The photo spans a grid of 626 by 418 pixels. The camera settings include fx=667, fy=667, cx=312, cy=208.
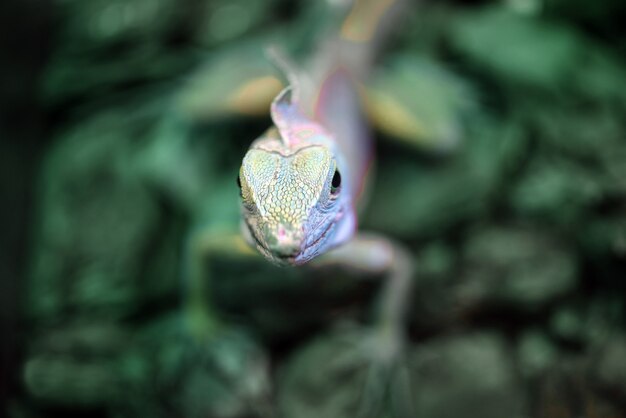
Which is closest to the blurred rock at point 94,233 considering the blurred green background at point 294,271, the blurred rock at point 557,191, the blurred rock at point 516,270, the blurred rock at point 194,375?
the blurred green background at point 294,271

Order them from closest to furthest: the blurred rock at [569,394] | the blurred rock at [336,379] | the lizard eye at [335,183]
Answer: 1. the lizard eye at [335,183]
2. the blurred rock at [569,394]
3. the blurred rock at [336,379]

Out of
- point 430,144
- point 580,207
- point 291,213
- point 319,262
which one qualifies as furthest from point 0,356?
point 580,207

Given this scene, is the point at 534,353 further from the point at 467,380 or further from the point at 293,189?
the point at 293,189

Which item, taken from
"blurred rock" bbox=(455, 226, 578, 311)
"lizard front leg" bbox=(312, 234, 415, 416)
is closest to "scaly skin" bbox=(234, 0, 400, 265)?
"lizard front leg" bbox=(312, 234, 415, 416)

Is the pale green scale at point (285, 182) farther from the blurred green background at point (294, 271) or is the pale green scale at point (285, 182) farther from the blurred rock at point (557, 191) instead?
the blurred rock at point (557, 191)

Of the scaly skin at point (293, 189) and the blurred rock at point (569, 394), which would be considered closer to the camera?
the scaly skin at point (293, 189)

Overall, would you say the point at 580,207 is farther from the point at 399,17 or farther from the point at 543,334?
the point at 399,17

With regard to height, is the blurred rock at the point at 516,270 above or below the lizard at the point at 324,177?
below
